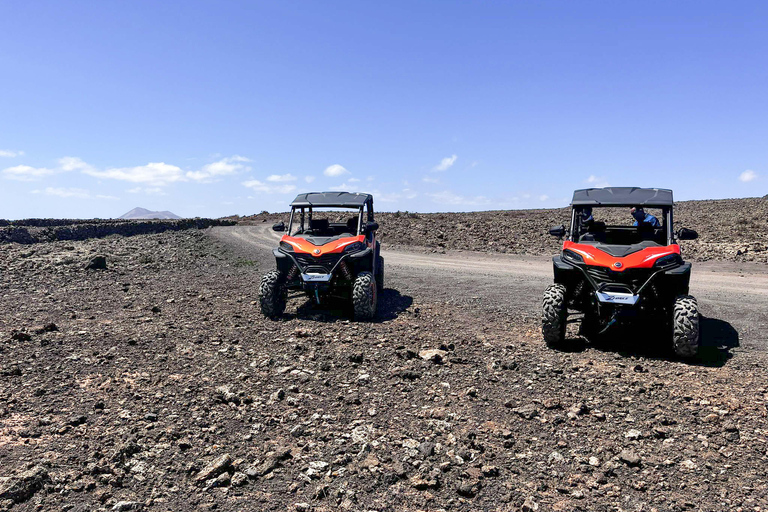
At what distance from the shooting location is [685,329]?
6941mm

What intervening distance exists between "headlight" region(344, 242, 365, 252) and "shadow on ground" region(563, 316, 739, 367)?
4.41 m

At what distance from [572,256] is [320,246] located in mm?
4767

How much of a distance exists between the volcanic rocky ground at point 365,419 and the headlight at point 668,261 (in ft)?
4.62

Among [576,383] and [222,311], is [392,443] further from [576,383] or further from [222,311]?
[222,311]

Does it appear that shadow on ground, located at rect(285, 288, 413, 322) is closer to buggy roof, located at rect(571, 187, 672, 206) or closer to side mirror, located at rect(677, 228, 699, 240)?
buggy roof, located at rect(571, 187, 672, 206)

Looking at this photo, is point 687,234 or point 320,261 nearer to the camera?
point 687,234

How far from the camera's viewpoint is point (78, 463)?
430 centimetres

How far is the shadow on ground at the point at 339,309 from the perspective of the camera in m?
10.1

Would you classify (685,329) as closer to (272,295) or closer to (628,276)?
(628,276)

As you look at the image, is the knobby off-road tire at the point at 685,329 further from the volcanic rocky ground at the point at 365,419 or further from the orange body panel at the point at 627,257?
the orange body panel at the point at 627,257

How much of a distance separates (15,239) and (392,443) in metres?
33.8

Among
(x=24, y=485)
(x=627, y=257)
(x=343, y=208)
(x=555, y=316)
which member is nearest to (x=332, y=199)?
(x=343, y=208)

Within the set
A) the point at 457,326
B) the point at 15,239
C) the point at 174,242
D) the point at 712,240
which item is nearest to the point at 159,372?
the point at 457,326

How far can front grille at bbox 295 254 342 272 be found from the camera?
9703 mm
